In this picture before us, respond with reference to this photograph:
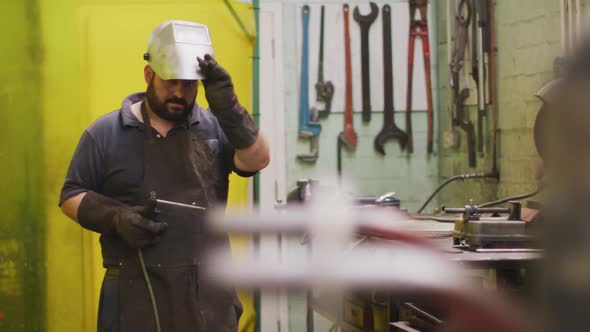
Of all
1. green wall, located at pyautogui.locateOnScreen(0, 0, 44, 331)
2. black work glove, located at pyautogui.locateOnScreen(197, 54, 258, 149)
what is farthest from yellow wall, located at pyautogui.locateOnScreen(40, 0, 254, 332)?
black work glove, located at pyautogui.locateOnScreen(197, 54, 258, 149)

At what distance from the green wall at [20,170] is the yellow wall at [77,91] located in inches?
1.6

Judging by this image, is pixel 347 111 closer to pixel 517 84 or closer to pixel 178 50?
pixel 517 84

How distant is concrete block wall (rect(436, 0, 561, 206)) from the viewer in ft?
11.8

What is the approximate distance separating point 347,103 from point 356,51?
0.32 metres

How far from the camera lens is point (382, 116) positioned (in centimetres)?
494

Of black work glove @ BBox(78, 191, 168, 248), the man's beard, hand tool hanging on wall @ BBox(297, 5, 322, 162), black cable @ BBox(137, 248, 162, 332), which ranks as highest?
hand tool hanging on wall @ BBox(297, 5, 322, 162)

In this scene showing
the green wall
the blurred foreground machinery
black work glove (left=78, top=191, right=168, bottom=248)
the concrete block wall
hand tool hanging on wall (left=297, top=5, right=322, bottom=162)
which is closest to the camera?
the blurred foreground machinery

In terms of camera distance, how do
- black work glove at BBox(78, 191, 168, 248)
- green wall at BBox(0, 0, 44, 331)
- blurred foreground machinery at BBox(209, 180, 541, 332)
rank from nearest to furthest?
blurred foreground machinery at BBox(209, 180, 541, 332) → black work glove at BBox(78, 191, 168, 248) → green wall at BBox(0, 0, 44, 331)

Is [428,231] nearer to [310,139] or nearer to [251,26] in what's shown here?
[251,26]

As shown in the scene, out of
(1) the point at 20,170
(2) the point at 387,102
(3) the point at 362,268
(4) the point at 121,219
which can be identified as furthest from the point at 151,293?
(2) the point at 387,102

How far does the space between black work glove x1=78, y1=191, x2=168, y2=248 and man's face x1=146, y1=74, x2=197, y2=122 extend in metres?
0.32

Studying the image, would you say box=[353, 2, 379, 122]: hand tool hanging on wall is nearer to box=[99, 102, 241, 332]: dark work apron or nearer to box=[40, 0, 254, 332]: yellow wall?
box=[40, 0, 254, 332]: yellow wall

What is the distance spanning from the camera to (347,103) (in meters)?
4.91

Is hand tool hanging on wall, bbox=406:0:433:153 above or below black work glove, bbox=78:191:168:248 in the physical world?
above
